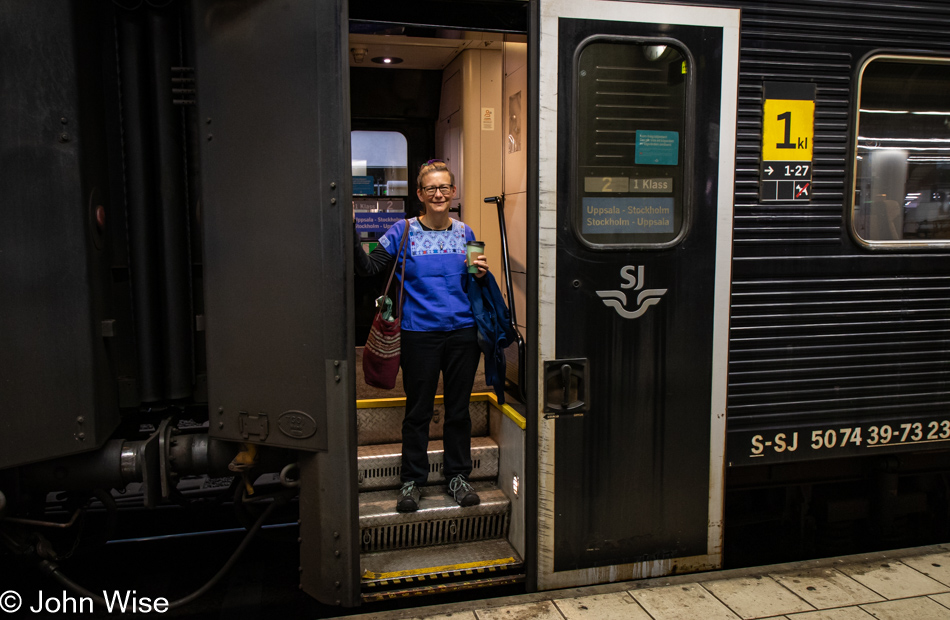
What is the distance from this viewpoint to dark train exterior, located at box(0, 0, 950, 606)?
2.66 m

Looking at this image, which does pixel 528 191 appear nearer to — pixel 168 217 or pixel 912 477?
pixel 168 217

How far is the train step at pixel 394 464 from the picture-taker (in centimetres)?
353

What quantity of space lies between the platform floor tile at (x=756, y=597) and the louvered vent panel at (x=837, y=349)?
704 millimetres

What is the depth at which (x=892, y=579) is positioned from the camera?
318 centimetres

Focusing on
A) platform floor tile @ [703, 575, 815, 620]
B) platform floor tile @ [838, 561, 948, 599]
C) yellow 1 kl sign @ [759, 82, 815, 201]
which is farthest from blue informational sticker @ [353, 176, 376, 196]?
platform floor tile @ [838, 561, 948, 599]

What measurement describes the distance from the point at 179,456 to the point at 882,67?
147 inches

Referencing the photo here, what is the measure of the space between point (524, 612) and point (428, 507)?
71cm

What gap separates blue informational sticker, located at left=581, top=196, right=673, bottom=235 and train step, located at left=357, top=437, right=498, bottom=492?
4.48 feet

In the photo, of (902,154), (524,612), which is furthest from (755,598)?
(902,154)

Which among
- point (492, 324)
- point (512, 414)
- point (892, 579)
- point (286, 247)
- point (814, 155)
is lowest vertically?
point (892, 579)

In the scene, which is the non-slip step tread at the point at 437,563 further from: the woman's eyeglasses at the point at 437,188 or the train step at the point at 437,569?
the woman's eyeglasses at the point at 437,188

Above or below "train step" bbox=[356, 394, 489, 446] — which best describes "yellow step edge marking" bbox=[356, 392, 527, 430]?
above

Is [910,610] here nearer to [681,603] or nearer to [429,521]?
[681,603]

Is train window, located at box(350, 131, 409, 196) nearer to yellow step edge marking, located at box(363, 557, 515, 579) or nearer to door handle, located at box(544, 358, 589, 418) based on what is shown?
door handle, located at box(544, 358, 589, 418)
